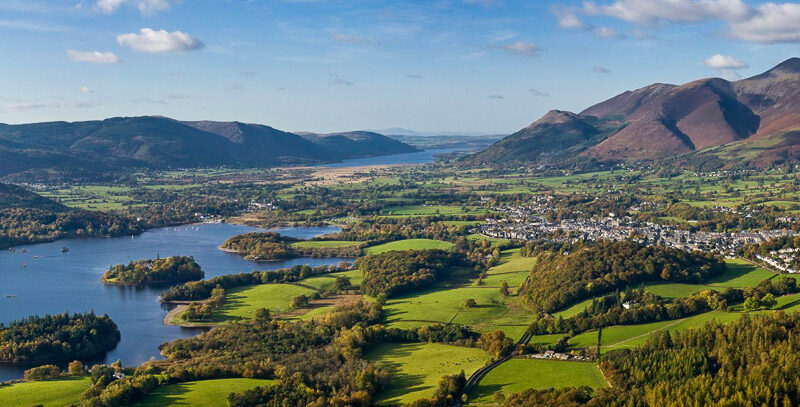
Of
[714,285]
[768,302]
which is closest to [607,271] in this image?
[714,285]

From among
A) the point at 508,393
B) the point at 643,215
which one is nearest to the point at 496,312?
the point at 508,393

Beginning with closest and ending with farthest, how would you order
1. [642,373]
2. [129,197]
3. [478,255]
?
[642,373]
[478,255]
[129,197]

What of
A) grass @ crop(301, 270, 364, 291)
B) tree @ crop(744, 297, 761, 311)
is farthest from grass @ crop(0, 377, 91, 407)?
tree @ crop(744, 297, 761, 311)

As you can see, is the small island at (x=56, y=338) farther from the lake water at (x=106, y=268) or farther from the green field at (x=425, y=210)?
the green field at (x=425, y=210)

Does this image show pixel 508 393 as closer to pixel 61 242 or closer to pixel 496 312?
pixel 496 312

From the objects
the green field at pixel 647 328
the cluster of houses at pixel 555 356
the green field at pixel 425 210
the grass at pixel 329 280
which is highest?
the green field at pixel 425 210

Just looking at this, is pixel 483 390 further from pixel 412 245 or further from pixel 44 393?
pixel 412 245

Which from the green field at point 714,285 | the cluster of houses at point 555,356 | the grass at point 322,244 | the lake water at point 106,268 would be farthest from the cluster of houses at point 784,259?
the grass at point 322,244

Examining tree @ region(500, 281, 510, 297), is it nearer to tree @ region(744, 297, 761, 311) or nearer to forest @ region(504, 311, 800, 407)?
forest @ region(504, 311, 800, 407)
